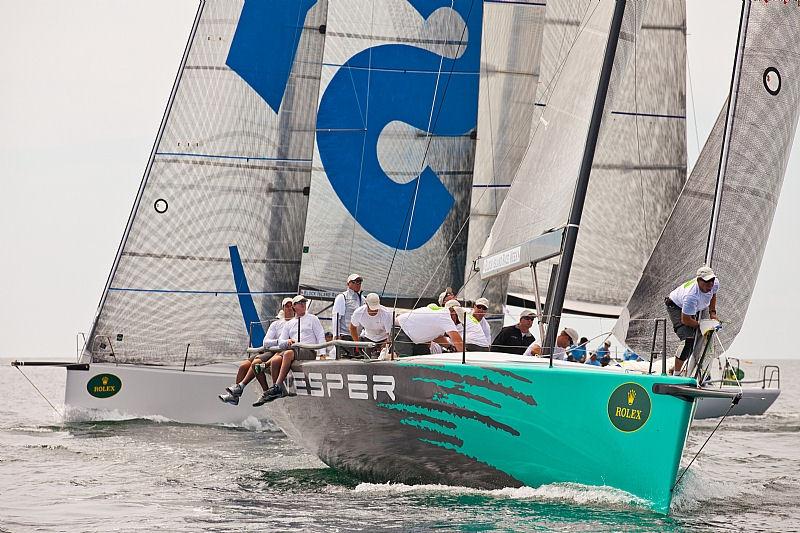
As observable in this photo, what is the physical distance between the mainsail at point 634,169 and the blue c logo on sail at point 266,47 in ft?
15.0

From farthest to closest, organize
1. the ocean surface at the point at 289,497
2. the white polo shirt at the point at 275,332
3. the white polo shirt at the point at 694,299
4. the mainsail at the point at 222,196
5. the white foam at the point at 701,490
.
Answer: the mainsail at the point at 222,196 < the white polo shirt at the point at 275,332 < the white foam at the point at 701,490 < the white polo shirt at the point at 694,299 < the ocean surface at the point at 289,497

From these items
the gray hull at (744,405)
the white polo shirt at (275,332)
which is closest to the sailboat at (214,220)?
the white polo shirt at (275,332)

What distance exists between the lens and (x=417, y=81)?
20.3 meters

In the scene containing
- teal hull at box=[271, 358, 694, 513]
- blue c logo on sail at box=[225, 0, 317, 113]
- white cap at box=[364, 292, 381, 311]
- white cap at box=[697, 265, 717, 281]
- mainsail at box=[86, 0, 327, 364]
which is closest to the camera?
teal hull at box=[271, 358, 694, 513]

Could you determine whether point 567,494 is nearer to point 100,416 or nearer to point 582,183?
point 582,183

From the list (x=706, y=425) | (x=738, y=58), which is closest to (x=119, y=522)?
(x=738, y=58)

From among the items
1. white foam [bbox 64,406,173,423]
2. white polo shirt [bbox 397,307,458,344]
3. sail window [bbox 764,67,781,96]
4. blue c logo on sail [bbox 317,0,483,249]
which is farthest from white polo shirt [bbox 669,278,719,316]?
white foam [bbox 64,406,173,423]

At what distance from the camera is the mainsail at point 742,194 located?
11.6m

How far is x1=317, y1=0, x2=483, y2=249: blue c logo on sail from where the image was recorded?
2002 cm

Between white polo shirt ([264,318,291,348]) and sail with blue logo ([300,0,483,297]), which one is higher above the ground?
sail with blue logo ([300,0,483,297])

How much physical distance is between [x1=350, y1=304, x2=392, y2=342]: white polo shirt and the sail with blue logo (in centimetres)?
743

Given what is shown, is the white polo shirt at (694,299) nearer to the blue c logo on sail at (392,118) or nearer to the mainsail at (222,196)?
the blue c logo on sail at (392,118)

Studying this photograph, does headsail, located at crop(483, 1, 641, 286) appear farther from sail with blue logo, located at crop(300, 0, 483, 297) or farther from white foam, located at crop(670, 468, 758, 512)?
sail with blue logo, located at crop(300, 0, 483, 297)

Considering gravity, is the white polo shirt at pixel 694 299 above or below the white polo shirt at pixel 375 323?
above
